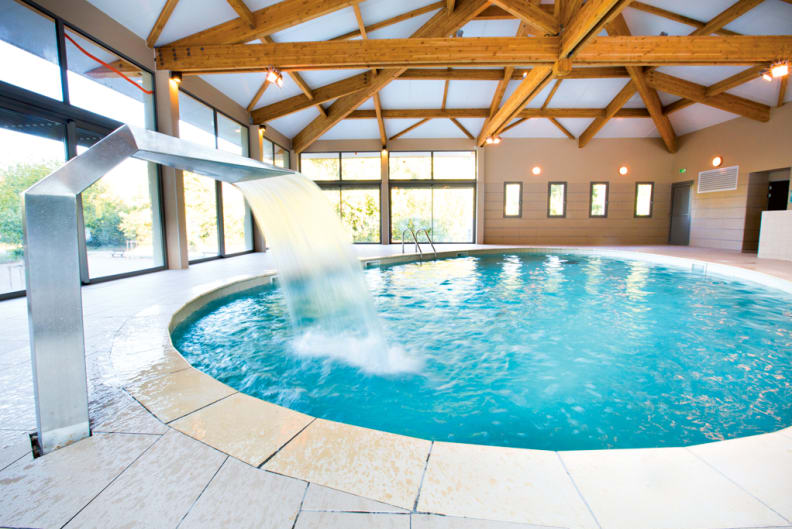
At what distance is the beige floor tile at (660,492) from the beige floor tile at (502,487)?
0.06m

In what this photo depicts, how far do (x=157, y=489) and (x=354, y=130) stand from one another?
10.2 m

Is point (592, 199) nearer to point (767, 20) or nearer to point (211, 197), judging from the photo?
point (767, 20)

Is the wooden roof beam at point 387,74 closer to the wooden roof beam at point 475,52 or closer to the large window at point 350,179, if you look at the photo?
the wooden roof beam at point 475,52

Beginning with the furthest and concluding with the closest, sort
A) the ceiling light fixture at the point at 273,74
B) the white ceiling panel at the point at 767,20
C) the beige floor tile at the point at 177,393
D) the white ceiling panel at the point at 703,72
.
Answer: the white ceiling panel at the point at 703,72
the white ceiling panel at the point at 767,20
the ceiling light fixture at the point at 273,74
the beige floor tile at the point at 177,393

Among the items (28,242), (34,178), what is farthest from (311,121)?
(28,242)

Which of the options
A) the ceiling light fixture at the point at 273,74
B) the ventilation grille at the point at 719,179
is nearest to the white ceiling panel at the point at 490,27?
the ceiling light fixture at the point at 273,74

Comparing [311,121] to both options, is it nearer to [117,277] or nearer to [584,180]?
[117,277]

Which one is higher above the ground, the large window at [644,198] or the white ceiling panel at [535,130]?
the white ceiling panel at [535,130]

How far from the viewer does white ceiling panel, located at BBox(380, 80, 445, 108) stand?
830cm

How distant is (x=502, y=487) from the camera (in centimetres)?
101

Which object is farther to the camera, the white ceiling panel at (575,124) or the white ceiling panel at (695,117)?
the white ceiling panel at (575,124)

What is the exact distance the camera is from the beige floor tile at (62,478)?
91 centimetres

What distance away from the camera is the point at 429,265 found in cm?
725

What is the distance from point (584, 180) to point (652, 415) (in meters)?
10.2
